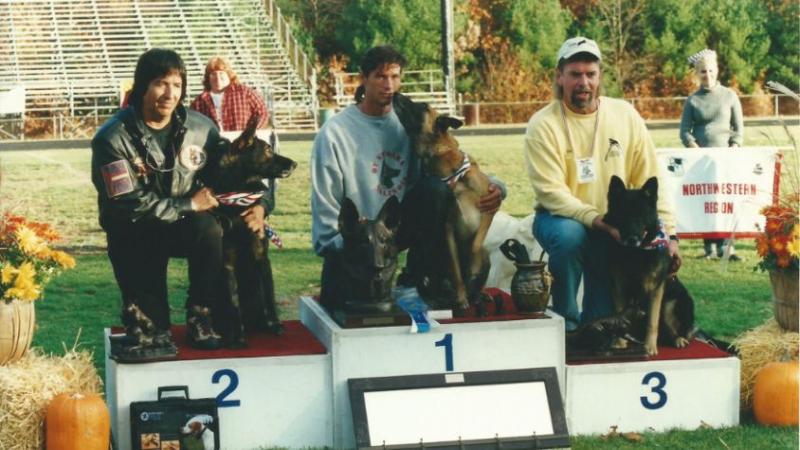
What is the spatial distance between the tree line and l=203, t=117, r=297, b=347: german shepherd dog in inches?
972

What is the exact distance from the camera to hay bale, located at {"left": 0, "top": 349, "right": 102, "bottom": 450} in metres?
4.59

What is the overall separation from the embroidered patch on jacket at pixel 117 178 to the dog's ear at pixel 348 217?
2.78 ft

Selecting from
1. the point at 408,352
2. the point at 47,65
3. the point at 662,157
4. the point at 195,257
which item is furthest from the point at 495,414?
the point at 47,65

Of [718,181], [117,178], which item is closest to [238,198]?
[117,178]

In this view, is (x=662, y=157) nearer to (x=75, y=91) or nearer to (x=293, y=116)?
(x=293, y=116)

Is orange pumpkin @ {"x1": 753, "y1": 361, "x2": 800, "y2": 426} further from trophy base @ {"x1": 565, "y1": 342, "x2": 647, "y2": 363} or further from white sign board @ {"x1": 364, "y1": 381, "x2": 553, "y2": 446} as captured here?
white sign board @ {"x1": 364, "y1": 381, "x2": 553, "y2": 446}

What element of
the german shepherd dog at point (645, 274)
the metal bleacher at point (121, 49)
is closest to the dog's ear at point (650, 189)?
the german shepherd dog at point (645, 274)

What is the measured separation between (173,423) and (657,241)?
2093mm

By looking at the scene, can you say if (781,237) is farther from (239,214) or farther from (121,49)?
(121,49)

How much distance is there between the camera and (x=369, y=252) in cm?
489

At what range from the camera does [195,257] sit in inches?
190

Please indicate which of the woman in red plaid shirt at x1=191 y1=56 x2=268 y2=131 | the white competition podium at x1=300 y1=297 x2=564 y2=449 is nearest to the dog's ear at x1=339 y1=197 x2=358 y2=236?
the white competition podium at x1=300 y1=297 x2=564 y2=449

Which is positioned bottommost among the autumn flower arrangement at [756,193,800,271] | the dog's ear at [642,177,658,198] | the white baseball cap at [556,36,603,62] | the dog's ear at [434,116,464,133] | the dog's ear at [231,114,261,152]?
the autumn flower arrangement at [756,193,800,271]

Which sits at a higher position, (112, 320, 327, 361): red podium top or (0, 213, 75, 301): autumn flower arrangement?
(0, 213, 75, 301): autumn flower arrangement
